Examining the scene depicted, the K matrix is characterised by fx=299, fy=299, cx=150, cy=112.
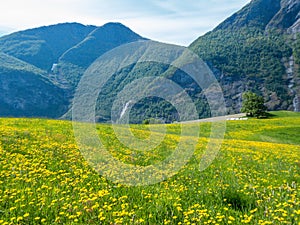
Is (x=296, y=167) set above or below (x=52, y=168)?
below

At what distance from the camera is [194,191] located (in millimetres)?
9766

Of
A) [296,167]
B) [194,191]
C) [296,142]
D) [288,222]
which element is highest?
[288,222]

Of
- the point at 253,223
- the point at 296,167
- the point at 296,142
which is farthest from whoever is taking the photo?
the point at 296,142

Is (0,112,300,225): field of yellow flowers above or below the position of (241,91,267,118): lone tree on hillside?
above

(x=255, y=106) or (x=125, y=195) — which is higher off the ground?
(x=125, y=195)

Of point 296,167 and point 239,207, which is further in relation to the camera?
point 296,167

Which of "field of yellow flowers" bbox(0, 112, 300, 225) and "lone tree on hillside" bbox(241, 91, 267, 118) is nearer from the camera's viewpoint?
"field of yellow flowers" bbox(0, 112, 300, 225)

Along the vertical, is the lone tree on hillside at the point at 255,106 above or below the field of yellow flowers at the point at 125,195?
below

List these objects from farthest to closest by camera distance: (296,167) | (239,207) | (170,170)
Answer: (296,167)
(170,170)
(239,207)

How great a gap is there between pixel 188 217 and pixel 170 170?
573cm

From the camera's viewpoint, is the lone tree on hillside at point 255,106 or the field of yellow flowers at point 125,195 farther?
the lone tree on hillside at point 255,106

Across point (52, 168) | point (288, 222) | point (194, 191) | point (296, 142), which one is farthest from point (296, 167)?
point (296, 142)

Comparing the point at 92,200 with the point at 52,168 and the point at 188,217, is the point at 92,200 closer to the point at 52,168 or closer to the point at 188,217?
the point at 188,217

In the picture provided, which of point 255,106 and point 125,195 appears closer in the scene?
point 125,195
